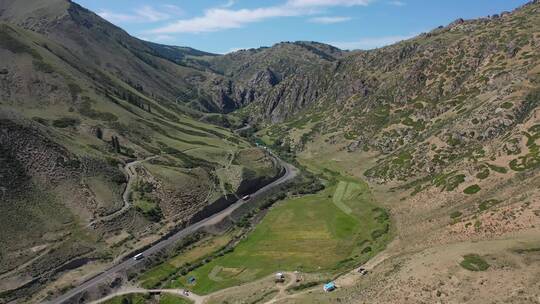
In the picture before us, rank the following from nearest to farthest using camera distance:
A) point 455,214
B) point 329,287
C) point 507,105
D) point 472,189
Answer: point 329,287
point 455,214
point 472,189
point 507,105

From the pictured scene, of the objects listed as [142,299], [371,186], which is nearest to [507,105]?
[371,186]

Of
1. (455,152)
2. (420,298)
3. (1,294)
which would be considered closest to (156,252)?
(1,294)

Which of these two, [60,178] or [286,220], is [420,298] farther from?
[60,178]

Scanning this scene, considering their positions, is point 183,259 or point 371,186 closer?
point 183,259

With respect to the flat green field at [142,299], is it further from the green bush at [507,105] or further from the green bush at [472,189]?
the green bush at [507,105]

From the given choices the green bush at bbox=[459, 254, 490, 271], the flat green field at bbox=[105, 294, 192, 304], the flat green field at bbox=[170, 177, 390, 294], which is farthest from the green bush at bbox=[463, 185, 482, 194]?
the flat green field at bbox=[105, 294, 192, 304]

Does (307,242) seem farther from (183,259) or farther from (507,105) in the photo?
(507,105)

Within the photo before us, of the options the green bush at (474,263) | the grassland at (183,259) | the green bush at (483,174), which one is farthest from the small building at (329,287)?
the green bush at (483,174)

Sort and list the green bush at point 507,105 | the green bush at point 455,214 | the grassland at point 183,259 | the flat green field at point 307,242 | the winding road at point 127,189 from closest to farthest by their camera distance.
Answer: the green bush at point 455,214, the flat green field at point 307,242, the grassland at point 183,259, the winding road at point 127,189, the green bush at point 507,105
